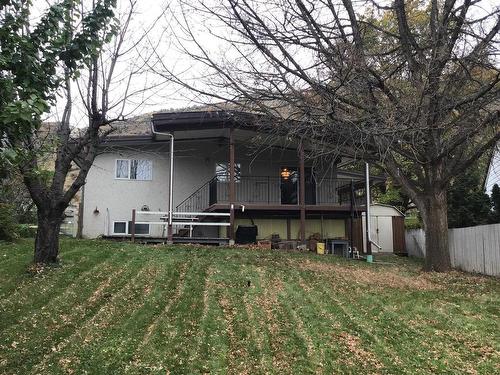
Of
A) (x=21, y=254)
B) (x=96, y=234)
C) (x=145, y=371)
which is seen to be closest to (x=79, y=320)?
(x=145, y=371)

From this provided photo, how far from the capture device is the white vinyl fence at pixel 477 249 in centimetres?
1320

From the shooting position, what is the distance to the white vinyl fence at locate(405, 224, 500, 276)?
43.3ft

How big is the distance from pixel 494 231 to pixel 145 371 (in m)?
10.5

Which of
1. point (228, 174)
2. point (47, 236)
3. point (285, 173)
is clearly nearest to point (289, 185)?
point (285, 173)

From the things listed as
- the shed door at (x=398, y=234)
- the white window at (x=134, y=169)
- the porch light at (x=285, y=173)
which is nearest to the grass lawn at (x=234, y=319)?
the white window at (x=134, y=169)

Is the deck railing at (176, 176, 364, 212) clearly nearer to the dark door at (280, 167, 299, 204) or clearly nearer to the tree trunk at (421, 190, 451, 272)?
the dark door at (280, 167, 299, 204)

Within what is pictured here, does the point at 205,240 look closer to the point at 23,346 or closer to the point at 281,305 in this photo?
the point at 281,305

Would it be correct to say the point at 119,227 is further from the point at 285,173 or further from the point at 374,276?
the point at 374,276

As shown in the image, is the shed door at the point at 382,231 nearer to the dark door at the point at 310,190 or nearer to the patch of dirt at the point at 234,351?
the dark door at the point at 310,190

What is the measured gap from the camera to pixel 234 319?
819 centimetres

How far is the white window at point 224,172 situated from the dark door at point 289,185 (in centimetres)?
184

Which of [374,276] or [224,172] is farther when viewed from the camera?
[224,172]

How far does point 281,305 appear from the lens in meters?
9.08

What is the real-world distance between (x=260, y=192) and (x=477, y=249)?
835cm
